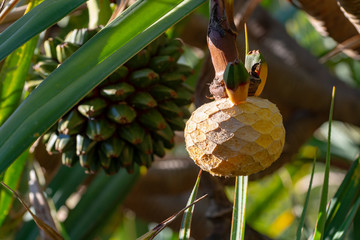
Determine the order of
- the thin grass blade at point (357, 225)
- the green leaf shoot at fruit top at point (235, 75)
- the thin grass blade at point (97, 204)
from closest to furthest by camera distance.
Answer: the green leaf shoot at fruit top at point (235, 75) < the thin grass blade at point (357, 225) < the thin grass blade at point (97, 204)

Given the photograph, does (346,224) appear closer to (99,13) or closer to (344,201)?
(344,201)

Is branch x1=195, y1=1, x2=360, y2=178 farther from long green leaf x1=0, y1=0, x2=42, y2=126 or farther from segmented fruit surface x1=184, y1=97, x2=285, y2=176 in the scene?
segmented fruit surface x1=184, y1=97, x2=285, y2=176

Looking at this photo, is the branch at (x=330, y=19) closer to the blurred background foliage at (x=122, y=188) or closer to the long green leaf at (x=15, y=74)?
the blurred background foliage at (x=122, y=188)

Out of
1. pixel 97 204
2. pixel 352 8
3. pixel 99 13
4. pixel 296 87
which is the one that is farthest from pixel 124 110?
pixel 296 87

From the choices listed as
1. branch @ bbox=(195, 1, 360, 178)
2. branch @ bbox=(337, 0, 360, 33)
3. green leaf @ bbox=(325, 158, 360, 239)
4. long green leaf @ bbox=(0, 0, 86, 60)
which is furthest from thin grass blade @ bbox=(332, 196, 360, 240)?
branch @ bbox=(195, 1, 360, 178)

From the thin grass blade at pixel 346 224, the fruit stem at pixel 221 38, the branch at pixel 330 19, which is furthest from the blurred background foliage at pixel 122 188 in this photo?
the fruit stem at pixel 221 38

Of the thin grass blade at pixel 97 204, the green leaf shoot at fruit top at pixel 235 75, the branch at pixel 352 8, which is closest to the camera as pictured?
the green leaf shoot at fruit top at pixel 235 75

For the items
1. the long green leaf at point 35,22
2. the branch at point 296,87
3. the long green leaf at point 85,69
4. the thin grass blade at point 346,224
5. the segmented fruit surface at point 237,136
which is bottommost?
the branch at point 296,87
